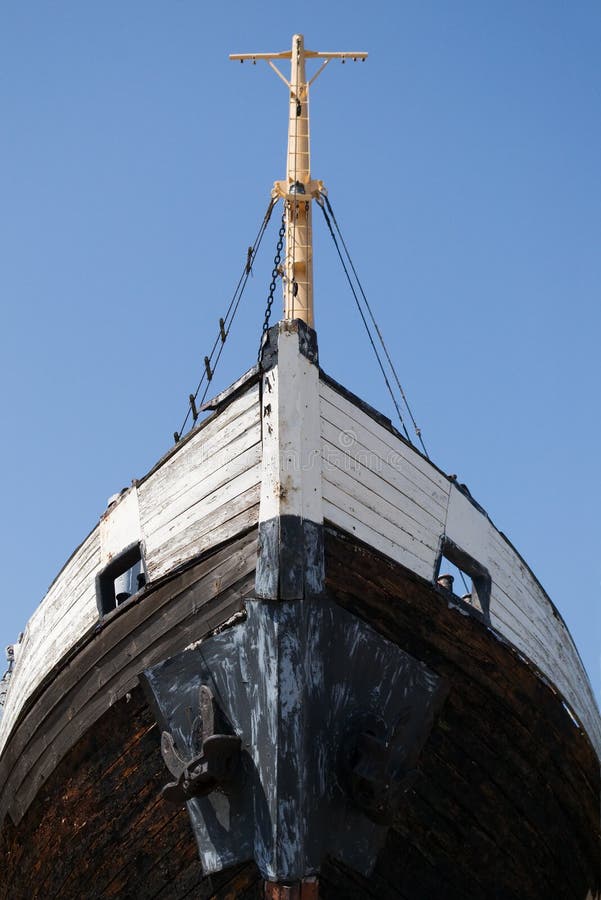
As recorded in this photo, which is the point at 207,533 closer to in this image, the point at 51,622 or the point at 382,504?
the point at 382,504

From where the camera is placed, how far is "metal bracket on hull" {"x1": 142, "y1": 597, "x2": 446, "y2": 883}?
4598mm

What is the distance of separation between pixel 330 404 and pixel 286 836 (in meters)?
1.91

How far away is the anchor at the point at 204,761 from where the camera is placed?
465cm

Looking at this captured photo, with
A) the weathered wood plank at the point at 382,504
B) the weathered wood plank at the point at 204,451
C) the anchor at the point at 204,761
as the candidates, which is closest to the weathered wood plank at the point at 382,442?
the weathered wood plank at the point at 382,504

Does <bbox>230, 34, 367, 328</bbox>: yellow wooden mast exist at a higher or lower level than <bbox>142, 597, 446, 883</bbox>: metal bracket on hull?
higher

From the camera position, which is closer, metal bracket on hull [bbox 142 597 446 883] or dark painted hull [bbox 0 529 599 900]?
metal bracket on hull [bbox 142 597 446 883]

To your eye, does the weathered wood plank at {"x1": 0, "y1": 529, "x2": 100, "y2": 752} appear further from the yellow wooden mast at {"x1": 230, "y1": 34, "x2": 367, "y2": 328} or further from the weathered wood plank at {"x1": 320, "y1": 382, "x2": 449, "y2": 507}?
the yellow wooden mast at {"x1": 230, "y1": 34, "x2": 367, "y2": 328}

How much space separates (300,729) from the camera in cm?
464

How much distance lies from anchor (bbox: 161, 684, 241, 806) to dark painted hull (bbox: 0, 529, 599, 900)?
329 millimetres

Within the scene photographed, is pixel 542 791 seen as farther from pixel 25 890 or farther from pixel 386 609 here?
pixel 25 890

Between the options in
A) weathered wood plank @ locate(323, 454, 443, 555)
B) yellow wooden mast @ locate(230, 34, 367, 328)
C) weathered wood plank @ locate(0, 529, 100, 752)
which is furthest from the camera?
yellow wooden mast @ locate(230, 34, 367, 328)

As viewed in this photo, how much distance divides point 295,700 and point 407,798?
2.76 ft

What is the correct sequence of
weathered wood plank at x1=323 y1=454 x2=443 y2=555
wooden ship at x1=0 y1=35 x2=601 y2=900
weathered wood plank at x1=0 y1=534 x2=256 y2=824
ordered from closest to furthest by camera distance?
wooden ship at x1=0 y1=35 x2=601 y2=900, weathered wood plank at x1=0 y1=534 x2=256 y2=824, weathered wood plank at x1=323 y1=454 x2=443 y2=555

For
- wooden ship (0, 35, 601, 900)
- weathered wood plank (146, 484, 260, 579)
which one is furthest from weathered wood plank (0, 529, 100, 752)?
→ weathered wood plank (146, 484, 260, 579)
